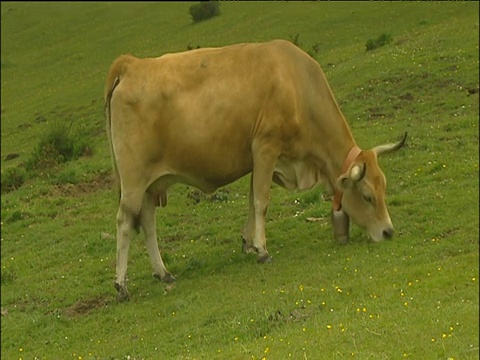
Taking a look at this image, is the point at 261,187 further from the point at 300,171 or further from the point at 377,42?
the point at 377,42

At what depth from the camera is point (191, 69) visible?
12.1 m

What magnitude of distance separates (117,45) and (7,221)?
440 inches

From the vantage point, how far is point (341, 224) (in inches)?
484

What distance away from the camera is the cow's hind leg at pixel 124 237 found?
12.0m

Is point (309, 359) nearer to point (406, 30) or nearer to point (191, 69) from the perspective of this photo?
point (191, 69)

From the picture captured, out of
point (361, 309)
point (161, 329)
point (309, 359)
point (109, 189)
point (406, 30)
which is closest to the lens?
point (309, 359)

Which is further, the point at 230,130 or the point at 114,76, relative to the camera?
the point at 114,76

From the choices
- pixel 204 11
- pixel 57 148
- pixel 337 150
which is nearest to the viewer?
pixel 337 150

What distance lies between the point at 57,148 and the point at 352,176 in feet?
40.5

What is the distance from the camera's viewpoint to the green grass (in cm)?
866

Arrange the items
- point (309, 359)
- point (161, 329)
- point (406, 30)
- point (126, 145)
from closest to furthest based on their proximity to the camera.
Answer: point (309, 359)
point (161, 329)
point (126, 145)
point (406, 30)

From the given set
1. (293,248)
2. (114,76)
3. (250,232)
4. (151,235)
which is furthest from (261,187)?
(114,76)

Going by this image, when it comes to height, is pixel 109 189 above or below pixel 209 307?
below

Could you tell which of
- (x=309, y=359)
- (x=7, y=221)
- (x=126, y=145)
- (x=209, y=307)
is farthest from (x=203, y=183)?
(x=7, y=221)
